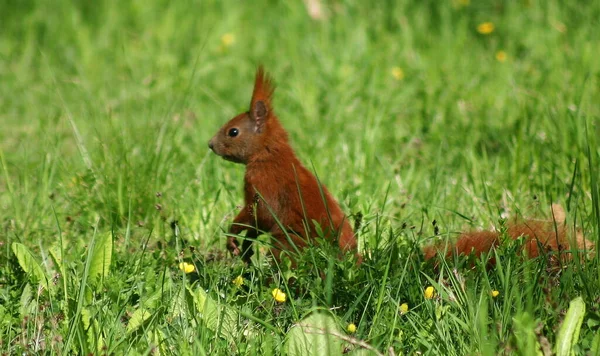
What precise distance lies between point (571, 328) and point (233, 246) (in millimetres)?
1178

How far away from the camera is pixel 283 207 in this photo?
3.21 m

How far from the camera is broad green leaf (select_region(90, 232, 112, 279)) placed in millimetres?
2879

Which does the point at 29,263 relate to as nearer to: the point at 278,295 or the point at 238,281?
the point at 238,281

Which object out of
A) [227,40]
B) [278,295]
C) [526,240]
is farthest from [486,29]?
[278,295]

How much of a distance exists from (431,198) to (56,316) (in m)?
1.63

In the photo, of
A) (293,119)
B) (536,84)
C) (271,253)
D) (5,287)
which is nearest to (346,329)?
(271,253)

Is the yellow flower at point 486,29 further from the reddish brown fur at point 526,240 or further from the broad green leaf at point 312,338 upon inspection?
the broad green leaf at point 312,338

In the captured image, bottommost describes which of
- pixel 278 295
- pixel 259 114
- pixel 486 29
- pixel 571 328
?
pixel 571 328

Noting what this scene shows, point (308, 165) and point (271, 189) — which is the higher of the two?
point (271, 189)

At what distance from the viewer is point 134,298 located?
Result: 2.86m

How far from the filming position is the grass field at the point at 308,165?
8.41 feet

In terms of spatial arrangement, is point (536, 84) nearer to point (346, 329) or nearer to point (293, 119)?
point (293, 119)

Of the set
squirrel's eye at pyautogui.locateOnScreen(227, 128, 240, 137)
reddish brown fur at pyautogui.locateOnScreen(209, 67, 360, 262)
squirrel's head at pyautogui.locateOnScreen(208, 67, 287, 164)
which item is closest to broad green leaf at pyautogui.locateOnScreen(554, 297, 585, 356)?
reddish brown fur at pyautogui.locateOnScreen(209, 67, 360, 262)

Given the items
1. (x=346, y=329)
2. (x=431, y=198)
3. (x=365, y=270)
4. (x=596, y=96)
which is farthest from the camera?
(x=596, y=96)
